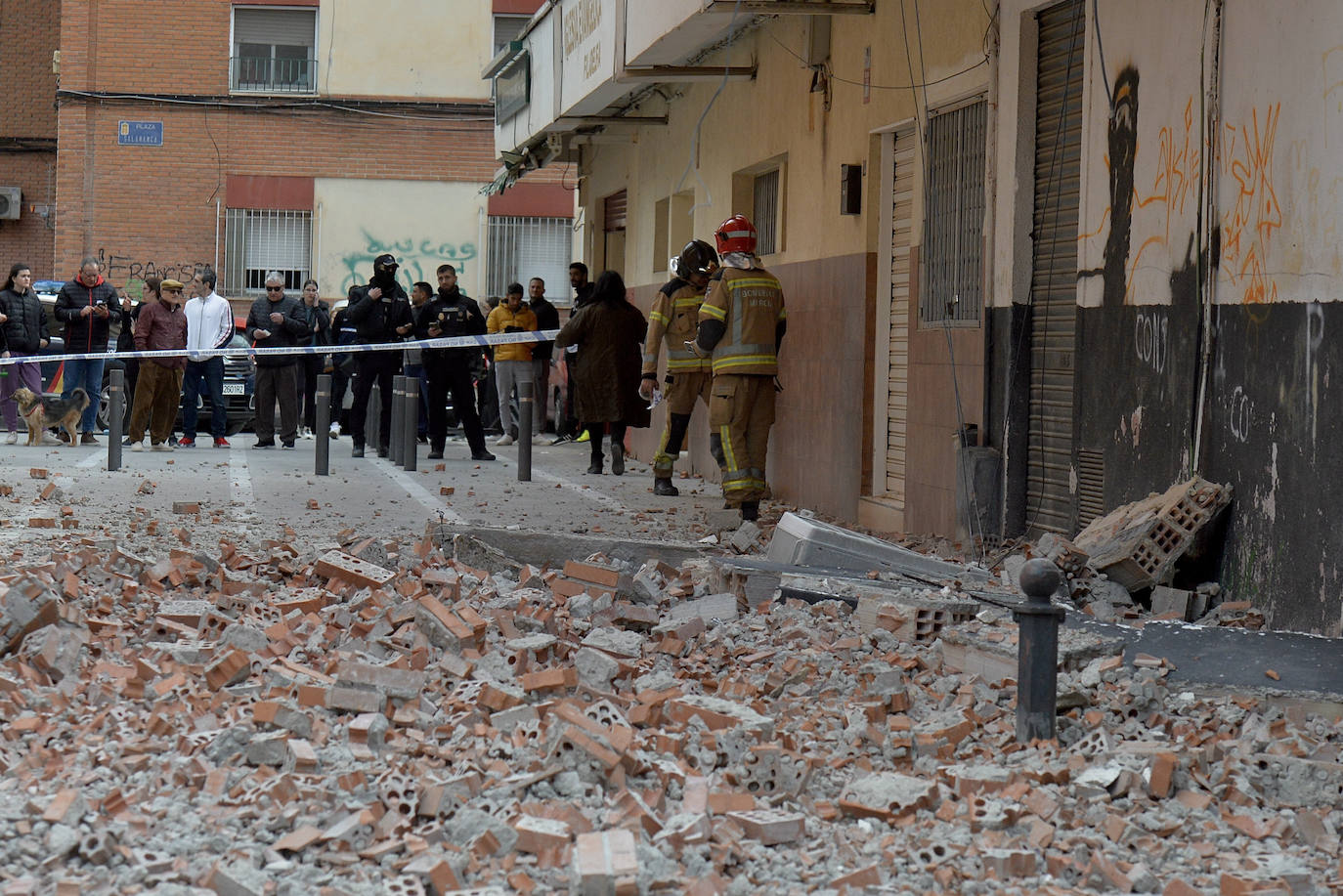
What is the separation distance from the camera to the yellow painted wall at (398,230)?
32.1 m

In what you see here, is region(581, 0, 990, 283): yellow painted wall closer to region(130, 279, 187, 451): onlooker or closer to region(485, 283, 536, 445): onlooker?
region(485, 283, 536, 445): onlooker

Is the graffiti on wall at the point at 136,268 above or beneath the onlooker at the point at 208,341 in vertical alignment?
above

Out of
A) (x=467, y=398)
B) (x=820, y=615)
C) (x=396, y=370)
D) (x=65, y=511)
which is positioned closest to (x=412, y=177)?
(x=396, y=370)

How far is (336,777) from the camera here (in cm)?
466

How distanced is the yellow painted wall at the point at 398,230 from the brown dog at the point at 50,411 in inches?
512

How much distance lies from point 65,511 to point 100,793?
6912 millimetres

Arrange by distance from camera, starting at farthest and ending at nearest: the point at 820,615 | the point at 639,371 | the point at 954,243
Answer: the point at 639,371, the point at 954,243, the point at 820,615

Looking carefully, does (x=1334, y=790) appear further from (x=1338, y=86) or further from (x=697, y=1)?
(x=697, y=1)

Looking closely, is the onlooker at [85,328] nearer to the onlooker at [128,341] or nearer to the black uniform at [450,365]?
the onlooker at [128,341]

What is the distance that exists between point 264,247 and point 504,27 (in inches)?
247

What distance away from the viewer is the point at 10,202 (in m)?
33.3

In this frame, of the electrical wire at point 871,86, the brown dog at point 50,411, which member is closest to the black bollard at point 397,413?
the brown dog at point 50,411

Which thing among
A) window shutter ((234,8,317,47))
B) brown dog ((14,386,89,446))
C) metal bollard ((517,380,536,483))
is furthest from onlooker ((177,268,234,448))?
window shutter ((234,8,317,47))

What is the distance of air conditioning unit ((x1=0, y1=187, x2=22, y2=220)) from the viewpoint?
33.3 meters
